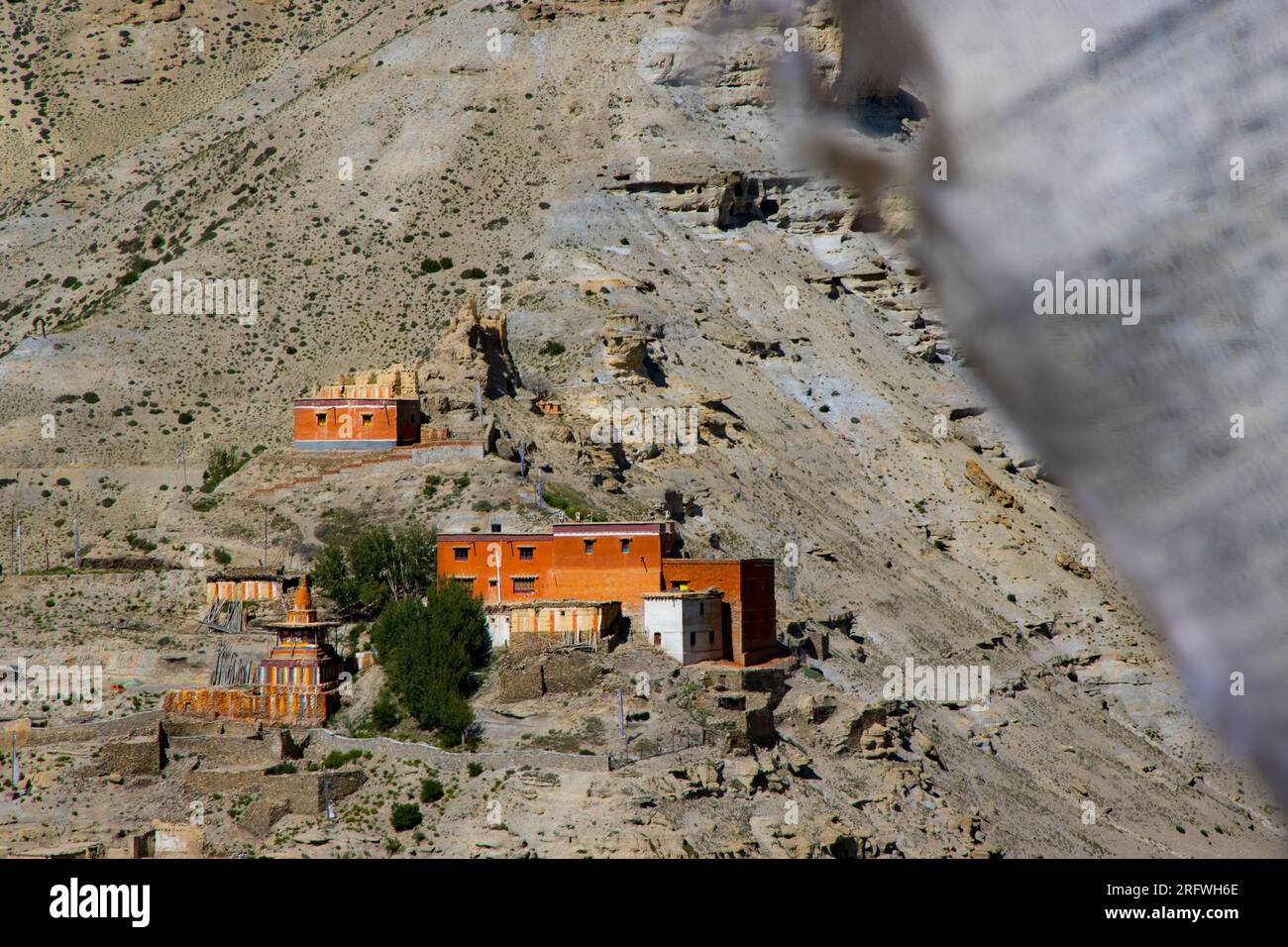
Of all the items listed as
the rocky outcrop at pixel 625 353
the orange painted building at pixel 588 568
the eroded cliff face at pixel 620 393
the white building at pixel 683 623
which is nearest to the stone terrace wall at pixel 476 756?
the eroded cliff face at pixel 620 393

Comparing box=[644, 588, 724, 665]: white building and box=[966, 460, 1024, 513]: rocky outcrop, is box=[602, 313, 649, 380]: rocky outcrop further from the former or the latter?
box=[644, 588, 724, 665]: white building

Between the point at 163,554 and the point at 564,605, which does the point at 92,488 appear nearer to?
the point at 163,554

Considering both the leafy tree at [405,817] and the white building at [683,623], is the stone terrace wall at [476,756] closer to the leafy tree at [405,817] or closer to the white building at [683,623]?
the leafy tree at [405,817]

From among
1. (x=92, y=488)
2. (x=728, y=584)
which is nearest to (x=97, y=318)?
(x=92, y=488)

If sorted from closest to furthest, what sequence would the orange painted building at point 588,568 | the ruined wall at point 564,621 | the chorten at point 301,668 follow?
1. the chorten at point 301,668
2. the ruined wall at point 564,621
3. the orange painted building at point 588,568
